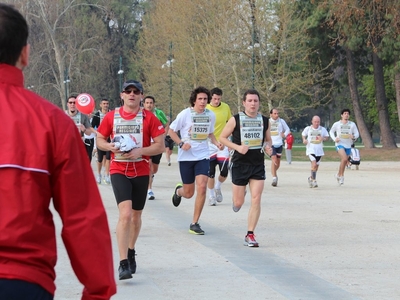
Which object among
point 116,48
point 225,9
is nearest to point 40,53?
point 116,48

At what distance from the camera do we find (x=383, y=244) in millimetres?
10617

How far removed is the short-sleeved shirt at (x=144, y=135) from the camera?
835cm

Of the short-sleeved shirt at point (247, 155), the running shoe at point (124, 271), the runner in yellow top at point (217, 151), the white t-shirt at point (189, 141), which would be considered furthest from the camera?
the runner in yellow top at point (217, 151)

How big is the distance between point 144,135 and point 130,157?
40 cm

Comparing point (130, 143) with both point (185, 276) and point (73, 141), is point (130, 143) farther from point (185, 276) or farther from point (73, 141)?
point (73, 141)

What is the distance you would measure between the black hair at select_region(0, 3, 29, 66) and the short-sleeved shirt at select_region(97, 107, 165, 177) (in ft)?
17.6

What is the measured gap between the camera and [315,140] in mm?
21000

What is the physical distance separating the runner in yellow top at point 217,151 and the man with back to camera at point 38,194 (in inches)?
459

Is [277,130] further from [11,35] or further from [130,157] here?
[11,35]

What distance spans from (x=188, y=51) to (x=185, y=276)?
49.7 metres

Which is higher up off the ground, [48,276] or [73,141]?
[73,141]

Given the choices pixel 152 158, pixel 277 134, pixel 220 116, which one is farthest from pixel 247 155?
pixel 277 134

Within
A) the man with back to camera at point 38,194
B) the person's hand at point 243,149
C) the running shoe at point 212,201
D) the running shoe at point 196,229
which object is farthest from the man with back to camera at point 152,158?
the man with back to camera at point 38,194

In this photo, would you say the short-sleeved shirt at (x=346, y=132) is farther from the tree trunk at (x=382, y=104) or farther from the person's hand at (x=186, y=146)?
the tree trunk at (x=382, y=104)
